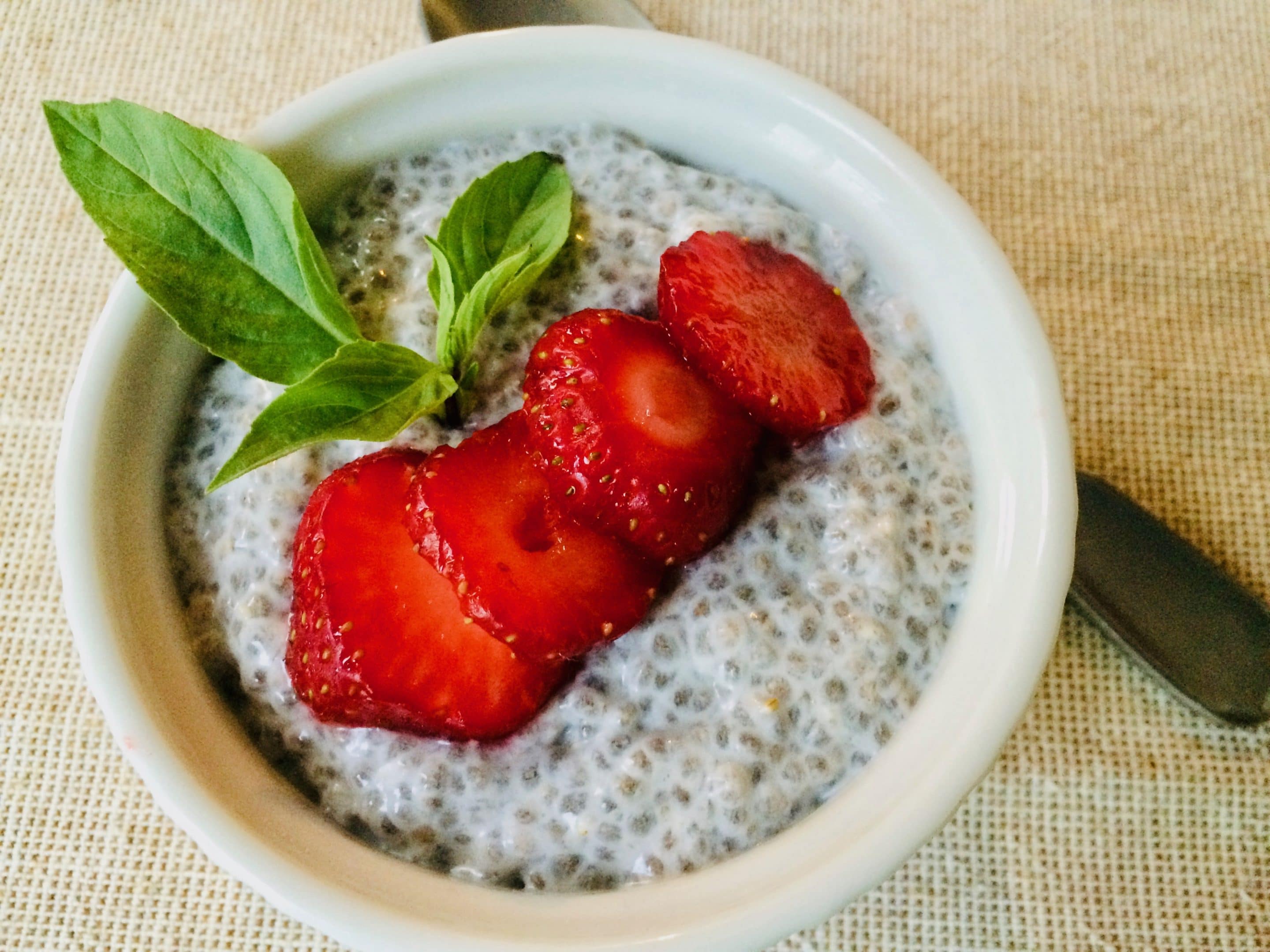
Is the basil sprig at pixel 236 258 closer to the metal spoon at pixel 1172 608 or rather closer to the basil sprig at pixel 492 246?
the basil sprig at pixel 492 246

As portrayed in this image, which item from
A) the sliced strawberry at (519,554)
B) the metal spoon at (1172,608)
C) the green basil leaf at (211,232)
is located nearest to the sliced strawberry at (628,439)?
the sliced strawberry at (519,554)

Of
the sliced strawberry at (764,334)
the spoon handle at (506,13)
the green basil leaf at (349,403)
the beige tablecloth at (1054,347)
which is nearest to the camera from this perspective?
the green basil leaf at (349,403)

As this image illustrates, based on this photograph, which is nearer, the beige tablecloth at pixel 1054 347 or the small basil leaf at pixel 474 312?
the small basil leaf at pixel 474 312

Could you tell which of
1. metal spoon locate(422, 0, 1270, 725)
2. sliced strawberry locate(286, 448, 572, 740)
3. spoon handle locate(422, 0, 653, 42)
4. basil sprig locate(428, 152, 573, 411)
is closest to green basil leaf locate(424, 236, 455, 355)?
basil sprig locate(428, 152, 573, 411)

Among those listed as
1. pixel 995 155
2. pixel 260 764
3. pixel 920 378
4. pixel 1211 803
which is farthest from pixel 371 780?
pixel 995 155

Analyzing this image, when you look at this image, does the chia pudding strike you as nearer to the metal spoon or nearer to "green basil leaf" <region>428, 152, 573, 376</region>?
"green basil leaf" <region>428, 152, 573, 376</region>
